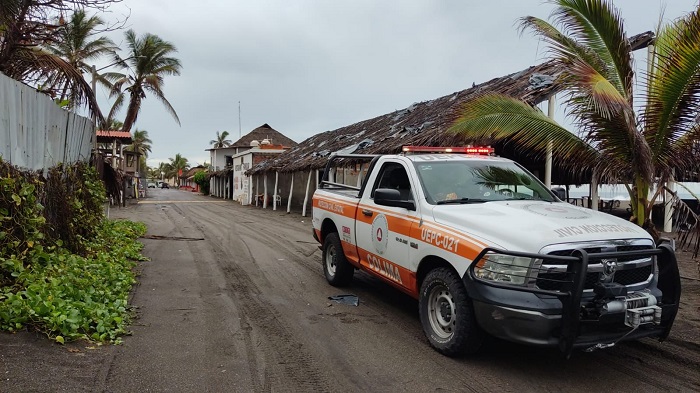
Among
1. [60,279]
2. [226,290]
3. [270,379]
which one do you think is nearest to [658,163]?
[270,379]

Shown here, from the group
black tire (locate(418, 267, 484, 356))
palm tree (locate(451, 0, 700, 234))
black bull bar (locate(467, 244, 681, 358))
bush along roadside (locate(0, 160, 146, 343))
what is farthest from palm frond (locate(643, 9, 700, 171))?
bush along roadside (locate(0, 160, 146, 343))

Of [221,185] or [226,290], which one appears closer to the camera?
[226,290]

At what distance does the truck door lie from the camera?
17.5ft

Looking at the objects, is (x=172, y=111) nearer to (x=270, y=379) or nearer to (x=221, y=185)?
(x=221, y=185)

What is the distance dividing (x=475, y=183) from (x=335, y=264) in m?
2.63

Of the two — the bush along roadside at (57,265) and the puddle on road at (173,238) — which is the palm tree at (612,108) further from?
the puddle on road at (173,238)

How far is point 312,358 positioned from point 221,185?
169 feet

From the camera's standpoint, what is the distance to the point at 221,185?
5431 centimetres

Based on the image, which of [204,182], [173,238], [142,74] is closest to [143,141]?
[204,182]

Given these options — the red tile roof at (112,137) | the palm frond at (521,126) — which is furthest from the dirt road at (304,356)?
the red tile roof at (112,137)

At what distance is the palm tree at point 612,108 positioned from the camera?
19.2 feet

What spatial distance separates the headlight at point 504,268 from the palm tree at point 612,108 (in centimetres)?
267

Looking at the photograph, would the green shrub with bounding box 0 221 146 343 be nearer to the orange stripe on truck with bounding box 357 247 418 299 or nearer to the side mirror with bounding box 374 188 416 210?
the orange stripe on truck with bounding box 357 247 418 299

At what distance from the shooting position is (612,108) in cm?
577
